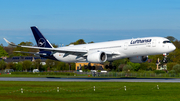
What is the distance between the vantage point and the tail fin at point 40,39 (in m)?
68.6

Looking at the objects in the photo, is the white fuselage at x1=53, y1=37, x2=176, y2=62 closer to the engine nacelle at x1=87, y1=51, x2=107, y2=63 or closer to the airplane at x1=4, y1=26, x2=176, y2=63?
the airplane at x1=4, y1=26, x2=176, y2=63

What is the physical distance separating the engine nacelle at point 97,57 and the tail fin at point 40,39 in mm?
16362

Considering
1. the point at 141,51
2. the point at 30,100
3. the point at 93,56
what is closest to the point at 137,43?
the point at 141,51

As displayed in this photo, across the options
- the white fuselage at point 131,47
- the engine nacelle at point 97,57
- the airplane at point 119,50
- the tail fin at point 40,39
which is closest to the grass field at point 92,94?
Result: the white fuselage at point 131,47

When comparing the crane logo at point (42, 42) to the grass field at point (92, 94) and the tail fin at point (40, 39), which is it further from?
the grass field at point (92, 94)

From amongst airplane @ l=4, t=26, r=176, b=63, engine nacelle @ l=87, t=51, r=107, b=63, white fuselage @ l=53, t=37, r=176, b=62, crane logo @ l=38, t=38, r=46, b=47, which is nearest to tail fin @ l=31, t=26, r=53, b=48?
crane logo @ l=38, t=38, r=46, b=47

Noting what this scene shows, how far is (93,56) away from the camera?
55.0m

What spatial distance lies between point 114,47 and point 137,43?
5322mm

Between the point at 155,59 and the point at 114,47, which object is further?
the point at 155,59

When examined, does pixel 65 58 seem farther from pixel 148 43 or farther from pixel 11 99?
pixel 11 99

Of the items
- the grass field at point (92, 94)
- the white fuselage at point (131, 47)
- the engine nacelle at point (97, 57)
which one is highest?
the white fuselage at point (131, 47)

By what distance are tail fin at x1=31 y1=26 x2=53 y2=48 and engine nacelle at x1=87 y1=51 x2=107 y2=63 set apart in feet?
53.7

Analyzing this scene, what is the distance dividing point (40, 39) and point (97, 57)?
20.8 m

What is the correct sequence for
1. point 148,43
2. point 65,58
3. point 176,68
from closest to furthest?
point 148,43
point 65,58
point 176,68
